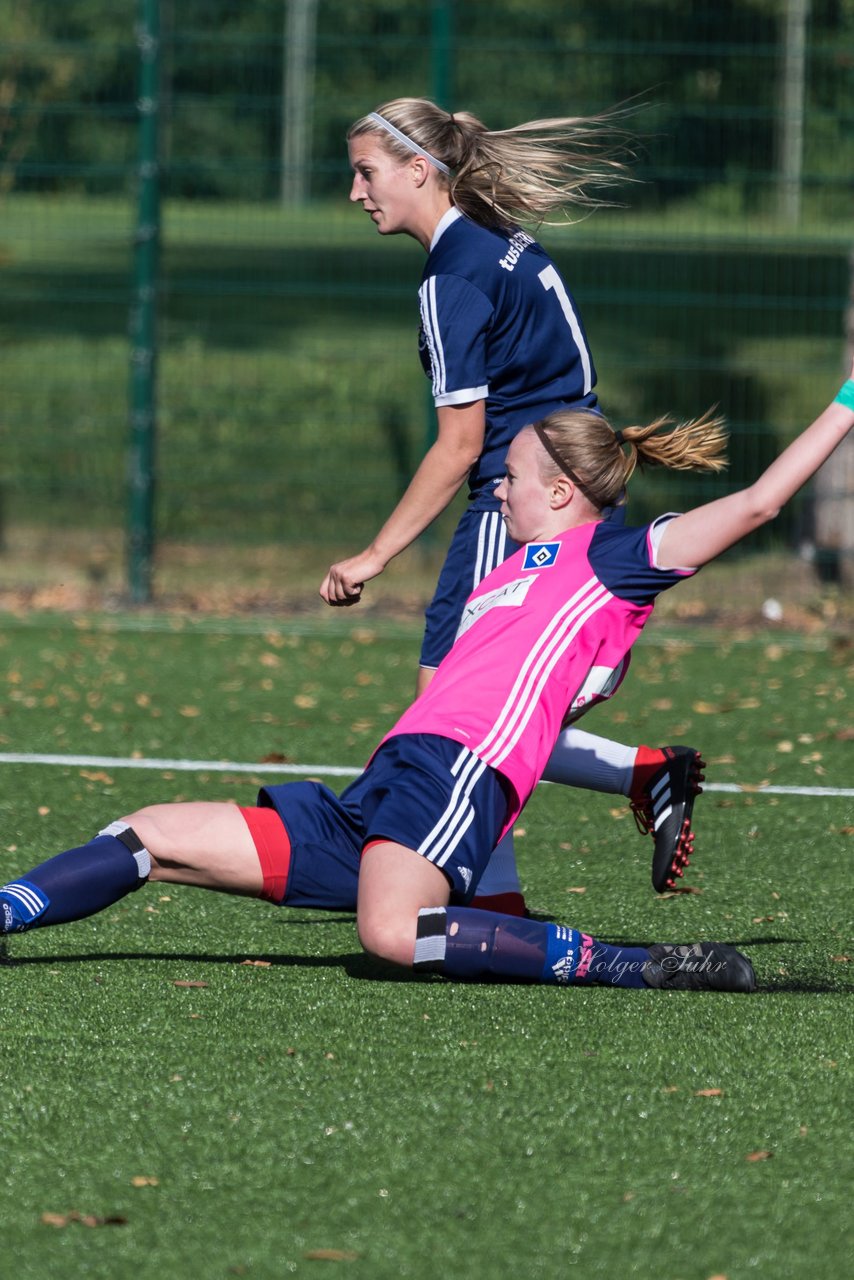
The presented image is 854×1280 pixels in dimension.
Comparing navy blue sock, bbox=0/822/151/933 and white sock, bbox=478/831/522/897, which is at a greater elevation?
navy blue sock, bbox=0/822/151/933

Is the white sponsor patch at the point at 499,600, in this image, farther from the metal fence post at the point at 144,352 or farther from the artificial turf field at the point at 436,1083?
the metal fence post at the point at 144,352

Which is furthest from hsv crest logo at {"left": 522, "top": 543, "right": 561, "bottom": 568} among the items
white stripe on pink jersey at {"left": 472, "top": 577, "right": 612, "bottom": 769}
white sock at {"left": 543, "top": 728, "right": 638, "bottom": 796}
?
white sock at {"left": 543, "top": 728, "right": 638, "bottom": 796}

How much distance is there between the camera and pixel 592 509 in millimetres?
4336

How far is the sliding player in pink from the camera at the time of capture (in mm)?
4027

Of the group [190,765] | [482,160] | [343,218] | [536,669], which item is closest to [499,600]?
[536,669]

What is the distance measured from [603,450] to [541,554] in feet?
0.88

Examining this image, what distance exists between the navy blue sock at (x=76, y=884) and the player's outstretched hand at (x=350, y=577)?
2.46 ft

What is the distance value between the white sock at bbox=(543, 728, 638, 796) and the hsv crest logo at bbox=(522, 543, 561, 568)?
2.03ft

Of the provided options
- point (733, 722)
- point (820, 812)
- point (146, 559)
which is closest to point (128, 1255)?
point (820, 812)

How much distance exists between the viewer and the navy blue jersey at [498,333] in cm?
469

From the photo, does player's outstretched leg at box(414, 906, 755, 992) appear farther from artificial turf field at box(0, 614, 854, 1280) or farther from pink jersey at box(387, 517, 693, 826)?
pink jersey at box(387, 517, 693, 826)

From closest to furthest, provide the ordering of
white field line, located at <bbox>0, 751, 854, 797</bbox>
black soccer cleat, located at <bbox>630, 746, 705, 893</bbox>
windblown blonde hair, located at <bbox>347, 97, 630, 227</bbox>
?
black soccer cleat, located at <bbox>630, 746, 705, 893</bbox> < windblown blonde hair, located at <bbox>347, 97, 630, 227</bbox> < white field line, located at <bbox>0, 751, 854, 797</bbox>

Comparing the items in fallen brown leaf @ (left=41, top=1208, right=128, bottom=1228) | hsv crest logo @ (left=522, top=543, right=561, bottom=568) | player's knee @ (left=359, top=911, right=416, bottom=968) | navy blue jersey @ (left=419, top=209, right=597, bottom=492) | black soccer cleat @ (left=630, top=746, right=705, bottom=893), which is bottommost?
fallen brown leaf @ (left=41, top=1208, right=128, bottom=1228)

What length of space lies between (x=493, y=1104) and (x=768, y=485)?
1352mm
